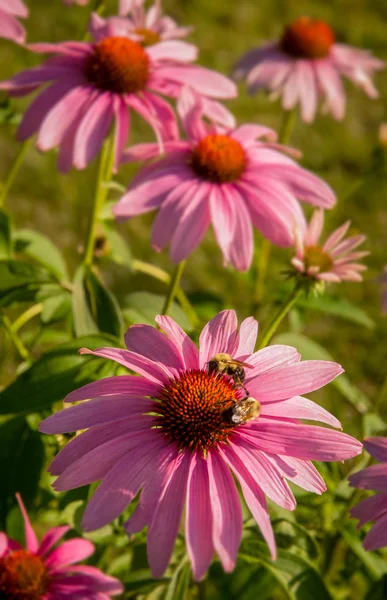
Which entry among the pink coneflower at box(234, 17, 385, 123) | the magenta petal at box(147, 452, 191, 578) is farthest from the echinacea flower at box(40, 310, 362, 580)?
the pink coneflower at box(234, 17, 385, 123)

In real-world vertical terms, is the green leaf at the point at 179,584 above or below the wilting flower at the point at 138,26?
below

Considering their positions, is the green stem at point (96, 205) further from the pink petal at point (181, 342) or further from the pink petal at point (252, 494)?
the pink petal at point (252, 494)

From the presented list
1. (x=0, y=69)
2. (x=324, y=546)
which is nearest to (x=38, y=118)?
(x=324, y=546)

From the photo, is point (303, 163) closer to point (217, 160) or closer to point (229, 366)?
point (217, 160)

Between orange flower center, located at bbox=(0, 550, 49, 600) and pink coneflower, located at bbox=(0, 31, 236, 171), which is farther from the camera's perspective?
pink coneflower, located at bbox=(0, 31, 236, 171)

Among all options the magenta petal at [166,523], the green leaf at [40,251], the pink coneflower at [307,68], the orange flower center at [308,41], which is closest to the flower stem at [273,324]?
the magenta petal at [166,523]

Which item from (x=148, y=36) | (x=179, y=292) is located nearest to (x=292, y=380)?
(x=179, y=292)

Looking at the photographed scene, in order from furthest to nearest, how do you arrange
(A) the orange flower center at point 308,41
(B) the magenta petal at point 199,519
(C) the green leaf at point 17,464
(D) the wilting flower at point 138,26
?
(A) the orange flower center at point 308,41 < (D) the wilting flower at point 138,26 < (C) the green leaf at point 17,464 < (B) the magenta petal at point 199,519

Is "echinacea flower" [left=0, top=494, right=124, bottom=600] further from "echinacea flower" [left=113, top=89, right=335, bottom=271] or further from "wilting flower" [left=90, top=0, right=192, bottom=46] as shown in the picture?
"wilting flower" [left=90, top=0, right=192, bottom=46]
